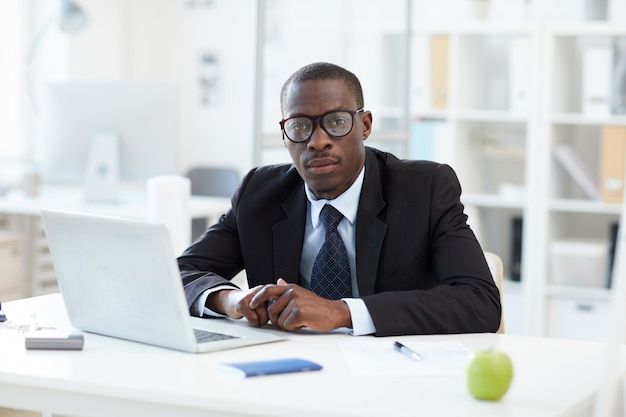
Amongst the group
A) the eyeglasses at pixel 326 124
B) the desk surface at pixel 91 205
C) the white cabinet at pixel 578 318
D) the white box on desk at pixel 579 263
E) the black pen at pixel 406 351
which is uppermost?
the eyeglasses at pixel 326 124

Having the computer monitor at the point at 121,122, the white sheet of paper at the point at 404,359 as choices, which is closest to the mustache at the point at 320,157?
the white sheet of paper at the point at 404,359

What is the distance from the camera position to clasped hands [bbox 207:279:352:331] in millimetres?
1931

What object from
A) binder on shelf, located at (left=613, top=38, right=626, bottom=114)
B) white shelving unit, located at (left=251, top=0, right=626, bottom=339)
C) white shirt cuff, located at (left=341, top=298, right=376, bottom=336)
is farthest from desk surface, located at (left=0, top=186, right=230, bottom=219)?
white shirt cuff, located at (left=341, top=298, right=376, bottom=336)

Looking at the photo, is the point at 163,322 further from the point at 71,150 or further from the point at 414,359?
the point at 71,150

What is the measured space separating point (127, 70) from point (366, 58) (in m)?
2.25

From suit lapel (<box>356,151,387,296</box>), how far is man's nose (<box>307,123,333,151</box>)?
0.15 metres

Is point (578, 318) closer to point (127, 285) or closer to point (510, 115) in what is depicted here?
point (510, 115)

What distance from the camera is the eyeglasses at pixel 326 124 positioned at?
86.4 inches

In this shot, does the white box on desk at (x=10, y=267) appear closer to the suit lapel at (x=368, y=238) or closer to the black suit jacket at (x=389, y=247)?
the black suit jacket at (x=389, y=247)

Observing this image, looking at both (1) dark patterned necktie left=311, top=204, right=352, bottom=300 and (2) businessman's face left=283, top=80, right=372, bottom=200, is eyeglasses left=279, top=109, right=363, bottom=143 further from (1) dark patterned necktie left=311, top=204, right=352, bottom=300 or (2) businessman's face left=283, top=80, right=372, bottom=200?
(1) dark patterned necktie left=311, top=204, right=352, bottom=300

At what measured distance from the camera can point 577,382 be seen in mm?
1657

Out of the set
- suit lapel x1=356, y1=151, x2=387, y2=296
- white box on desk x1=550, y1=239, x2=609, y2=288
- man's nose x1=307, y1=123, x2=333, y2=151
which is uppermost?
man's nose x1=307, y1=123, x2=333, y2=151

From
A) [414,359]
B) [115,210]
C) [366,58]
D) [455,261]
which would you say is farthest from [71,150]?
[414,359]

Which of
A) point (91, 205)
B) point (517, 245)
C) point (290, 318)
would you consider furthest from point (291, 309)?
point (517, 245)
